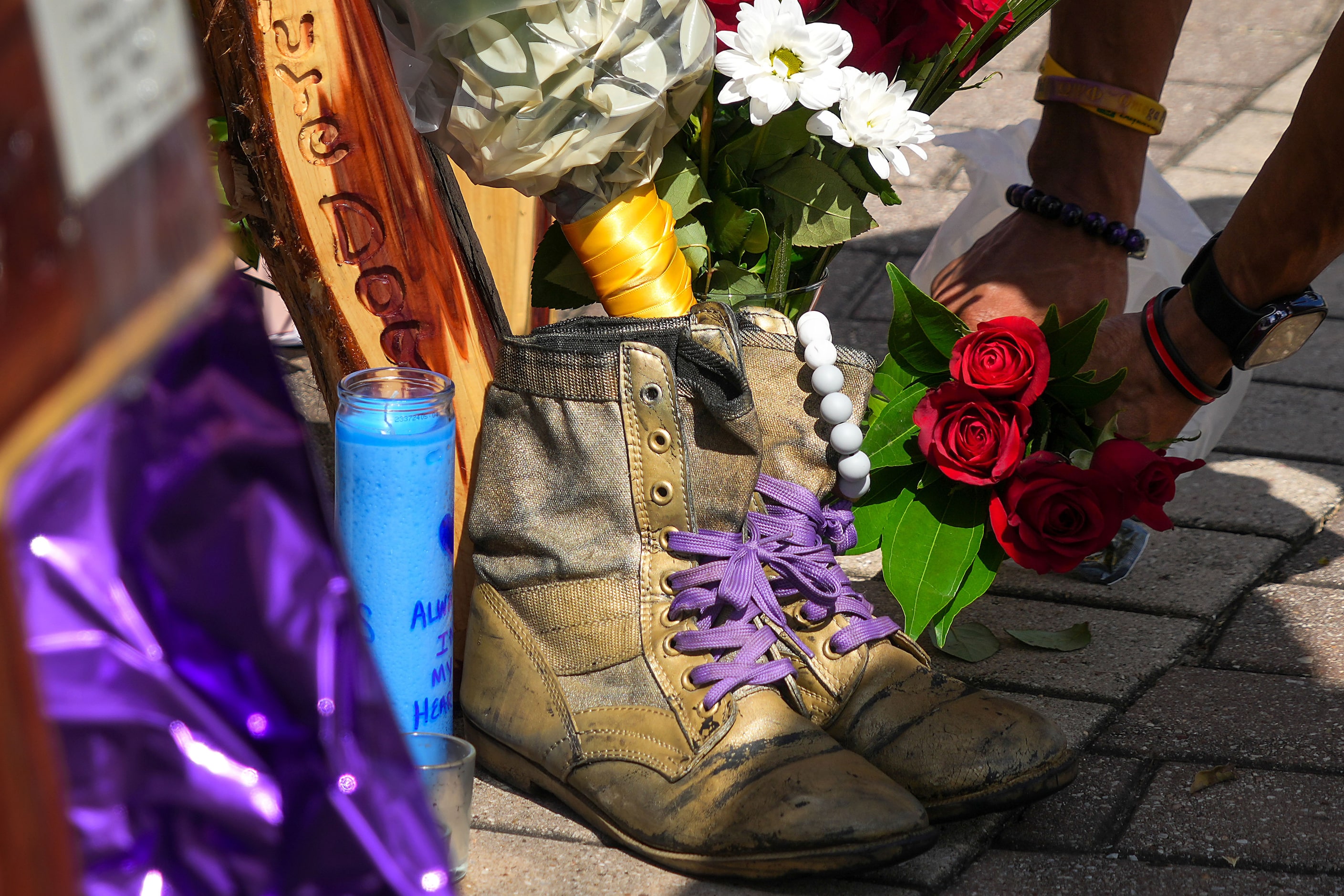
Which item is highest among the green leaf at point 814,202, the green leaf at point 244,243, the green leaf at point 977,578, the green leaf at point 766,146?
the green leaf at point 766,146

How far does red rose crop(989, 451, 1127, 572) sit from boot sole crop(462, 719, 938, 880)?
0.36 m

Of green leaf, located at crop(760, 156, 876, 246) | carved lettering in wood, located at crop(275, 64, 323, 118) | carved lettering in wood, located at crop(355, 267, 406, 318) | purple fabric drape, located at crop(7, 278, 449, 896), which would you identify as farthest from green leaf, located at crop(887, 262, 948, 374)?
purple fabric drape, located at crop(7, 278, 449, 896)

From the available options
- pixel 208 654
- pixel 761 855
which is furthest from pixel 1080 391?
pixel 208 654

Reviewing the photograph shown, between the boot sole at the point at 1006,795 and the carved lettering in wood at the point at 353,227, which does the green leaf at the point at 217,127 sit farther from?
the boot sole at the point at 1006,795

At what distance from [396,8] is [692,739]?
77cm

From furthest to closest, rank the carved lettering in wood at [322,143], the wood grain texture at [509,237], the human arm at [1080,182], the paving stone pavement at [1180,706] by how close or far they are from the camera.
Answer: the wood grain texture at [509,237] → the human arm at [1080,182] → the carved lettering in wood at [322,143] → the paving stone pavement at [1180,706]

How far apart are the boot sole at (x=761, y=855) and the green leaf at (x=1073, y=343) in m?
0.55

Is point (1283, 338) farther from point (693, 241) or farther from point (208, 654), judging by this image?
point (208, 654)

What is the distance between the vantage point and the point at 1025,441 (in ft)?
4.23

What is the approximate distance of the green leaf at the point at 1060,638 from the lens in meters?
1.46

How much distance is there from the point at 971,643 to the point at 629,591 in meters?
0.52

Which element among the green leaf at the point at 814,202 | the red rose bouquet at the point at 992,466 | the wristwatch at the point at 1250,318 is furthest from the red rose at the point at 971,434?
the wristwatch at the point at 1250,318

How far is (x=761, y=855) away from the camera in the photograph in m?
1.00

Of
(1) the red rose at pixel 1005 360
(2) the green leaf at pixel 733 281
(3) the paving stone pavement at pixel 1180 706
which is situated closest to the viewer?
(3) the paving stone pavement at pixel 1180 706
